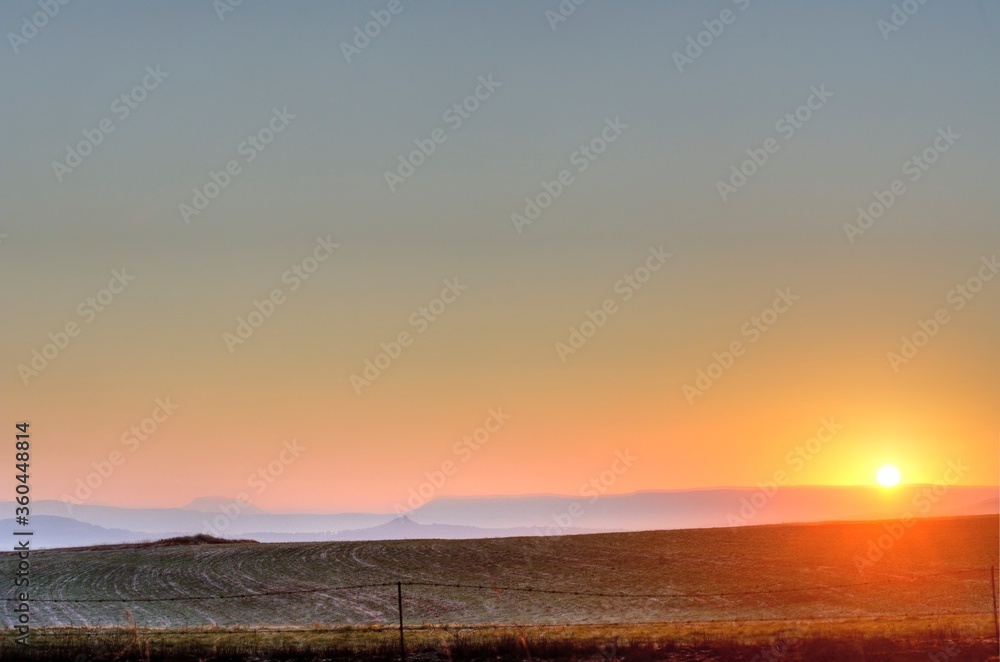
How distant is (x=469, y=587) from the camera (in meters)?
48.3

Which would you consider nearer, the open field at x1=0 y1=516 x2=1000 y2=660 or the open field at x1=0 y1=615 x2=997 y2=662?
the open field at x1=0 y1=615 x2=997 y2=662

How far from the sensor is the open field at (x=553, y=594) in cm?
2330

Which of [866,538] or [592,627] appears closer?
[592,627]

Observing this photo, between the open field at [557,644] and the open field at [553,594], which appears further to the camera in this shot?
the open field at [553,594]

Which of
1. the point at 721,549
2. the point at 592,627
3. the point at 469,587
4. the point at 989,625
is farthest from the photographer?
the point at 721,549

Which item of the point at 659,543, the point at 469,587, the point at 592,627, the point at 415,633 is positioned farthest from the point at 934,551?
the point at 415,633

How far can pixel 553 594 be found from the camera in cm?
4538

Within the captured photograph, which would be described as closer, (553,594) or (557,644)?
(557,644)

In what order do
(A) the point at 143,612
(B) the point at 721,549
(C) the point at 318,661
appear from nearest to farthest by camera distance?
(C) the point at 318,661, (A) the point at 143,612, (B) the point at 721,549

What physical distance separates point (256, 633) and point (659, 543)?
140 feet

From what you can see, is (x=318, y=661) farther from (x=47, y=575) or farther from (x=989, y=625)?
(x=47, y=575)

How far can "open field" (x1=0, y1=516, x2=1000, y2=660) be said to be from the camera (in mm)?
23297

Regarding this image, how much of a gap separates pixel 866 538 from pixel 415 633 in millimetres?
46346

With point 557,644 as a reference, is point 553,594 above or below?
above
